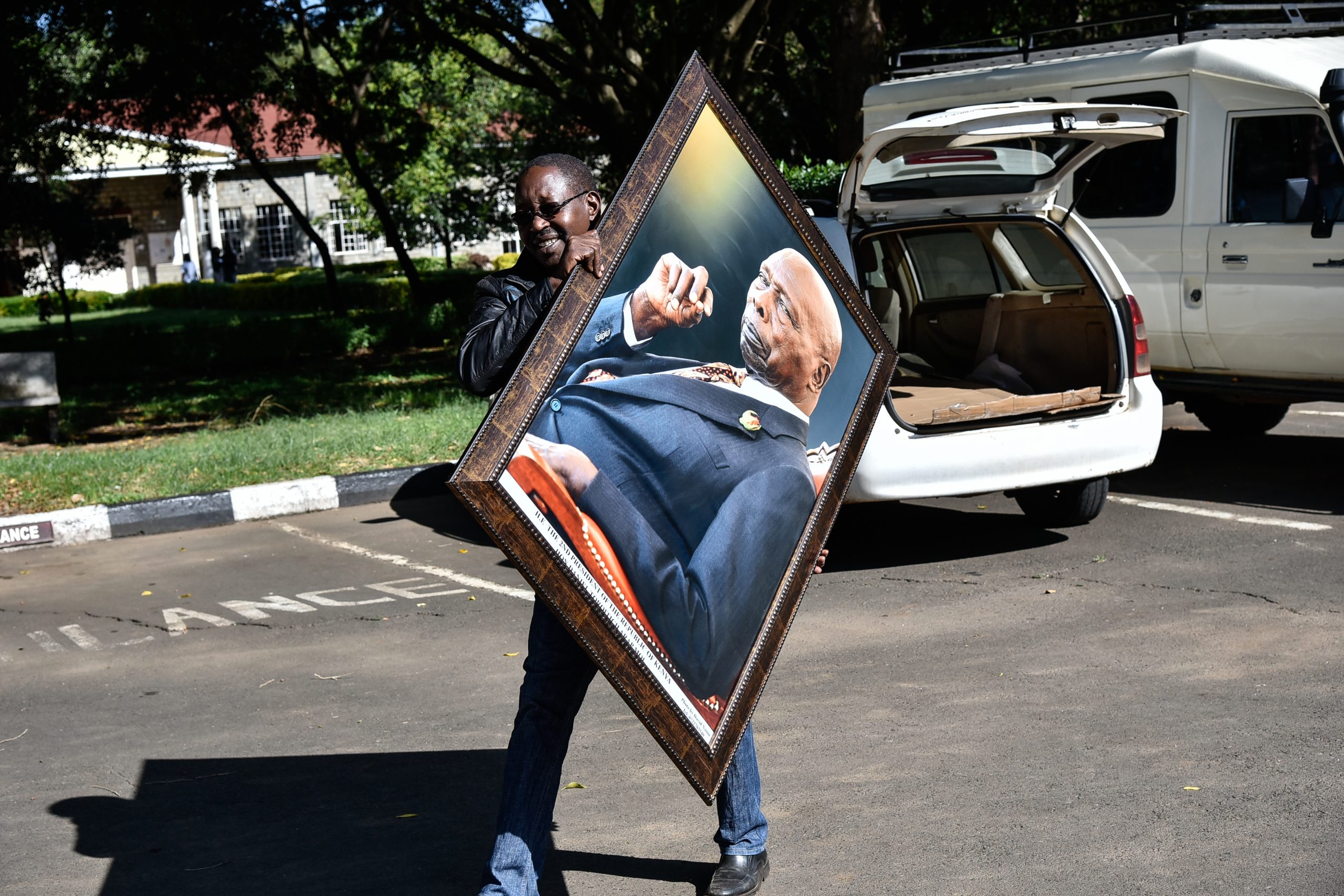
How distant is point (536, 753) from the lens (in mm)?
3221

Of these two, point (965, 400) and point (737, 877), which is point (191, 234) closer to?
point (965, 400)

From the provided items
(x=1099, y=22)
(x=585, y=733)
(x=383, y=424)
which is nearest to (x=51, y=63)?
(x=383, y=424)

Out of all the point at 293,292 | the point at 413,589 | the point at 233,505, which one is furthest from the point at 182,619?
the point at 293,292

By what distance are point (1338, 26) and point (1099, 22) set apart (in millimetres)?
1548

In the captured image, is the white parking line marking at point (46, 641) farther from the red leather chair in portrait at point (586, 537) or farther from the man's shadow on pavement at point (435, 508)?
the red leather chair in portrait at point (586, 537)

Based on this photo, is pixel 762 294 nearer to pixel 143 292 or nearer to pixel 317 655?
pixel 317 655

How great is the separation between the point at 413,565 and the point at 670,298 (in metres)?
4.91

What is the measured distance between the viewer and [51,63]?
63.6ft

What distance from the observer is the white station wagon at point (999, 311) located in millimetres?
6711

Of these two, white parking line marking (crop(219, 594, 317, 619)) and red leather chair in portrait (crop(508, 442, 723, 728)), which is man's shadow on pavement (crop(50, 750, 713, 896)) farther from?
white parking line marking (crop(219, 594, 317, 619))

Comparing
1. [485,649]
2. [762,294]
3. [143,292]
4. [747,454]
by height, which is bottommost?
[143,292]

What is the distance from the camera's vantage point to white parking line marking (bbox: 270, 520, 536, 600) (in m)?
6.95

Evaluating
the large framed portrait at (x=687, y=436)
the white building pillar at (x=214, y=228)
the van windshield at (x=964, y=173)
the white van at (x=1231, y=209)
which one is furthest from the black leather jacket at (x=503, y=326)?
the white building pillar at (x=214, y=228)

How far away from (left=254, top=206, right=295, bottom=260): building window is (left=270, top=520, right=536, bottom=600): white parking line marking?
46.1 metres
